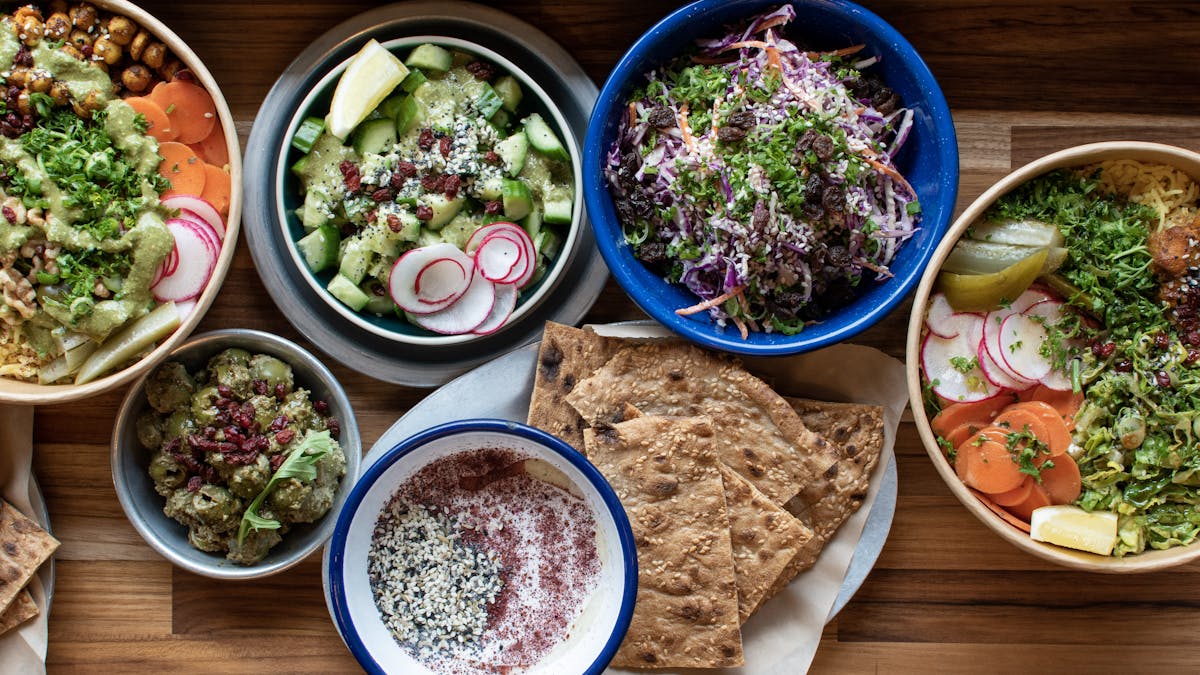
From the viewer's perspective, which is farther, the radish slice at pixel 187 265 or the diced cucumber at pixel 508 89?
the diced cucumber at pixel 508 89

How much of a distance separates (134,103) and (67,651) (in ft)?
5.27

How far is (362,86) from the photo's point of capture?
2.50 metres

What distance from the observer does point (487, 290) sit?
8.45ft

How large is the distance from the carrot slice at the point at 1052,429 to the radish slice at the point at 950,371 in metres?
0.11

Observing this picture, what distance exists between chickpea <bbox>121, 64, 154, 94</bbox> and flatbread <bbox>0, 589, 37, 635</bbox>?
1424 millimetres

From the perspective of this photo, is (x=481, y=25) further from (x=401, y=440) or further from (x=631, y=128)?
(x=401, y=440)

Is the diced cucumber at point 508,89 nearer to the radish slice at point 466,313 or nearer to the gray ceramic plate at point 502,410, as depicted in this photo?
the radish slice at point 466,313

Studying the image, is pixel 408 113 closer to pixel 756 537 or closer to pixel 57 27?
pixel 57 27

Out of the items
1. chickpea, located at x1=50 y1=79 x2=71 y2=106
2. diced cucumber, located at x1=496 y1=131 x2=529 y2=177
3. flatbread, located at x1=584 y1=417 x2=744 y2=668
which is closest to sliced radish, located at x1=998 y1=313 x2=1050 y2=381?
flatbread, located at x1=584 y1=417 x2=744 y2=668

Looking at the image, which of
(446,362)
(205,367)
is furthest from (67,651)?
(446,362)

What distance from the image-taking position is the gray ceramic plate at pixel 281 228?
266 centimetres

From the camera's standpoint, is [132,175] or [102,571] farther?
[102,571]

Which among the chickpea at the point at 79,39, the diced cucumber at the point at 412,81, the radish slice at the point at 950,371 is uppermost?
the chickpea at the point at 79,39

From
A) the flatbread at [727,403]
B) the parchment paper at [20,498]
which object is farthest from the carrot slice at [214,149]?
the flatbread at [727,403]
